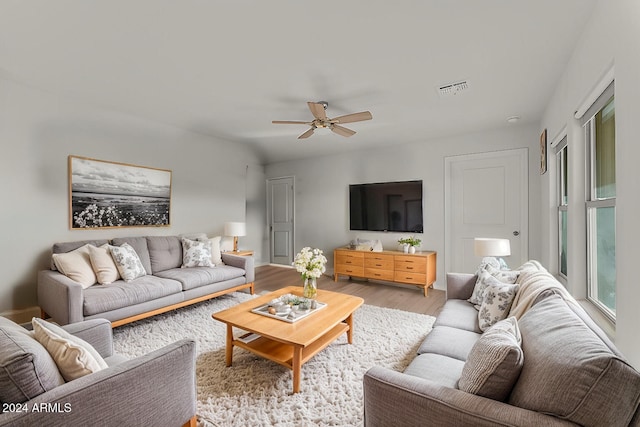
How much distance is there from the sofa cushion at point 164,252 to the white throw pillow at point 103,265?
20.8 inches

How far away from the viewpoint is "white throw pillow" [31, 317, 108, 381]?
3.84ft

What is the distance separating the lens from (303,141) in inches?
194

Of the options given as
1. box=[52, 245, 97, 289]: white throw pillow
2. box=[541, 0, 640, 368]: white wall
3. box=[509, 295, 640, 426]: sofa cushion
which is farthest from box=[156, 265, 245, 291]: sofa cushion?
box=[541, 0, 640, 368]: white wall

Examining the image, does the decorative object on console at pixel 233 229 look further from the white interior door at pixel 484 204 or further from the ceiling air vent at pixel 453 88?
the ceiling air vent at pixel 453 88

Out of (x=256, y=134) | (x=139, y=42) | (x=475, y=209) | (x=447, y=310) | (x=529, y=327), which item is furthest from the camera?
(x=256, y=134)

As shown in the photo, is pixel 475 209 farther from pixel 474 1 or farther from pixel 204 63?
pixel 204 63

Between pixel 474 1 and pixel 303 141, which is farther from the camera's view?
pixel 303 141

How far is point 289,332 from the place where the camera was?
2.03 meters

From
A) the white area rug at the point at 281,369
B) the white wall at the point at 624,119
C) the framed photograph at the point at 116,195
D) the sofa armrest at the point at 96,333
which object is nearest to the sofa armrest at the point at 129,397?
the white area rug at the point at 281,369

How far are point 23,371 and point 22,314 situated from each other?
2950mm

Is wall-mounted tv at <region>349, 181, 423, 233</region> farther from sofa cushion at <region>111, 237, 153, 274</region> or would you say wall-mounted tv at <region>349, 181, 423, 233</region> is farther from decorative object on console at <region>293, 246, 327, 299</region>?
sofa cushion at <region>111, 237, 153, 274</region>

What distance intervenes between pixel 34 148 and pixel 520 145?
5.87 m

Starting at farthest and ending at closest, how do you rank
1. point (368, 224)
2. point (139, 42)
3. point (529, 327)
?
point (368, 224), point (139, 42), point (529, 327)

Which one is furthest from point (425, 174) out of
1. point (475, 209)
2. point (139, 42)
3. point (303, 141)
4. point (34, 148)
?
point (34, 148)
